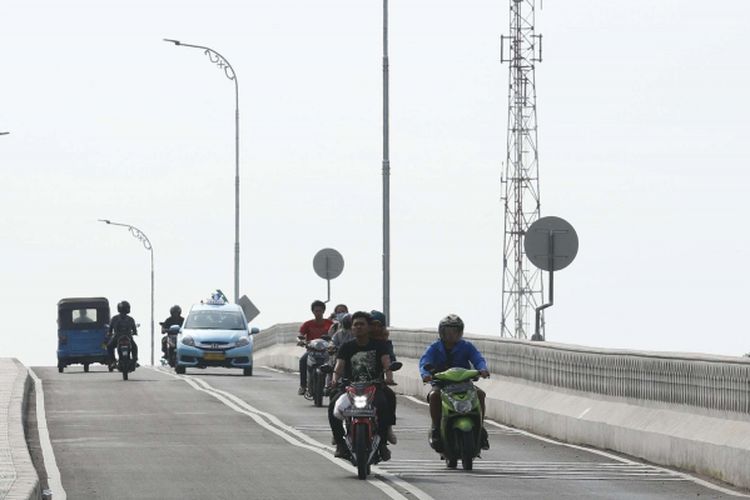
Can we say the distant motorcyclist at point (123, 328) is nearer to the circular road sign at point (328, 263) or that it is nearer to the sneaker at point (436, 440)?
the circular road sign at point (328, 263)

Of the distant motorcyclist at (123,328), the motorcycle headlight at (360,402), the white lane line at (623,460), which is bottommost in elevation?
the white lane line at (623,460)

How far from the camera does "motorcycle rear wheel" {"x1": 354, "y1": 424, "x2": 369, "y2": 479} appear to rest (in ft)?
64.0

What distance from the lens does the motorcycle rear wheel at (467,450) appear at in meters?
20.8

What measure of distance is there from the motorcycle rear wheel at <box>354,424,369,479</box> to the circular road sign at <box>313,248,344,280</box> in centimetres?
2912

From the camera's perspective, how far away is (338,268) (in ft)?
161

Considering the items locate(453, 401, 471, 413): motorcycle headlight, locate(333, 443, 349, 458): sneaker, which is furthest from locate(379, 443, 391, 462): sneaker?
locate(453, 401, 471, 413): motorcycle headlight

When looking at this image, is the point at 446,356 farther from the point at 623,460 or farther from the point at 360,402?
the point at 623,460

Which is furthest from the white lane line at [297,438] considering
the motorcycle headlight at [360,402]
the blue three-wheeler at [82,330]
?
the blue three-wheeler at [82,330]

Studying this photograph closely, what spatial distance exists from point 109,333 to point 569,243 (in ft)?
59.9

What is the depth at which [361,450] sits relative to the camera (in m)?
19.6

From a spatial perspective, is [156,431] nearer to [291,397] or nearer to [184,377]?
[291,397]

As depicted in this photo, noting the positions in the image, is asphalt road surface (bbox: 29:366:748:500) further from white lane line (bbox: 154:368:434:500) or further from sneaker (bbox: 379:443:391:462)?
sneaker (bbox: 379:443:391:462)

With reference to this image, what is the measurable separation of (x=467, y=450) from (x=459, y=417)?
41 centimetres

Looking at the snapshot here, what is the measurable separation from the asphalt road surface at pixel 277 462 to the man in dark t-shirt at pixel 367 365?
19.3 inches
